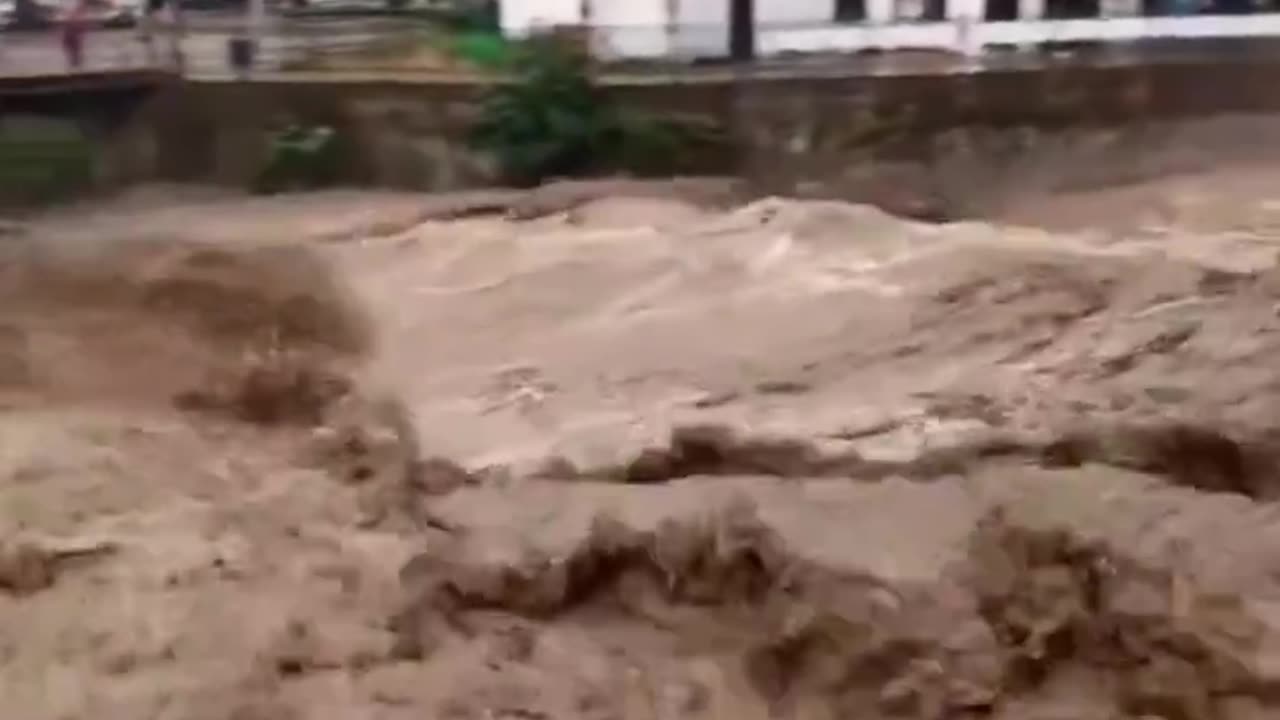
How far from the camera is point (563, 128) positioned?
6.57 meters

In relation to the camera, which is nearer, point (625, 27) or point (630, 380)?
point (630, 380)

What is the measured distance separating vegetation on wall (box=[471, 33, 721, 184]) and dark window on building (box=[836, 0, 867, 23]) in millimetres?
808

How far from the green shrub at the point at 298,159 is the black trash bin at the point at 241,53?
11.5 inches

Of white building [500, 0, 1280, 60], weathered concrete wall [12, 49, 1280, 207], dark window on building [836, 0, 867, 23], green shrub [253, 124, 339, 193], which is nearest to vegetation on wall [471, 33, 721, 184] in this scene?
weathered concrete wall [12, 49, 1280, 207]

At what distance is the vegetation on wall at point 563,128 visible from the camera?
21.6 feet

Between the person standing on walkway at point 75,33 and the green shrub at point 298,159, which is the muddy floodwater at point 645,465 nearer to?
the green shrub at point 298,159

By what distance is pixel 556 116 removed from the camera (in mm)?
6574

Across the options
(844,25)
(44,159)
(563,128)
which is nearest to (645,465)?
(563,128)

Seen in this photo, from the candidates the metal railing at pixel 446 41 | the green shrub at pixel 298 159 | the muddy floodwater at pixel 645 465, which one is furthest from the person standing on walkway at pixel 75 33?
the muddy floodwater at pixel 645 465

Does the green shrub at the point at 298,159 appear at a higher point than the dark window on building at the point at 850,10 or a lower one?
lower

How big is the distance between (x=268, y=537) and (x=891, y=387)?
137 cm

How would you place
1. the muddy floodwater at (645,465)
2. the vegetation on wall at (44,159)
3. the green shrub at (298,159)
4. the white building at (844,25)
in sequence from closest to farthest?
the muddy floodwater at (645,465) < the vegetation on wall at (44,159) < the green shrub at (298,159) < the white building at (844,25)

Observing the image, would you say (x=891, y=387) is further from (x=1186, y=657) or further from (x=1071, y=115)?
(x=1071, y=115)

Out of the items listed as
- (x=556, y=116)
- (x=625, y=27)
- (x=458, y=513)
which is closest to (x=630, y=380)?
(x=458, y=513)
